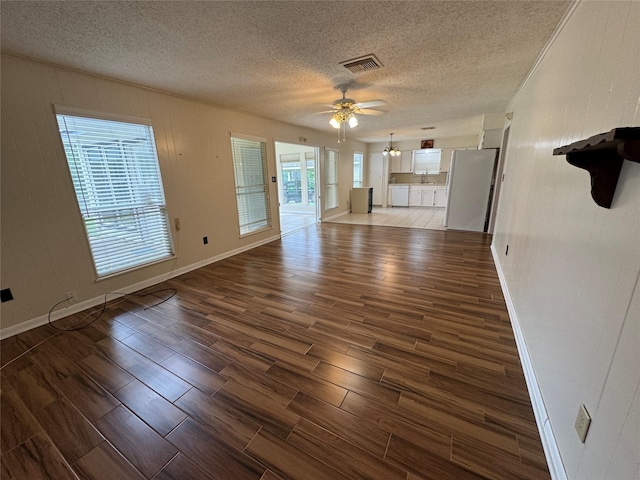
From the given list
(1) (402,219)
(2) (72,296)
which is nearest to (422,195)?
(1) (402,219)

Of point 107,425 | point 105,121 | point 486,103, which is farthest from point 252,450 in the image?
point 486,103

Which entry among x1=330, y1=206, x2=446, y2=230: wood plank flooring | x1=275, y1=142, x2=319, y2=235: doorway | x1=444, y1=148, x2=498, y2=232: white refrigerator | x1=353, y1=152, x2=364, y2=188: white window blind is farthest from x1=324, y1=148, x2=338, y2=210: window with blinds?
x1=444, y1=148, x2=498, y2=232: white refrigerator

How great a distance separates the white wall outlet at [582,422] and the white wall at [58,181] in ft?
13.0

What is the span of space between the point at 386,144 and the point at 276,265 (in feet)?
25.2

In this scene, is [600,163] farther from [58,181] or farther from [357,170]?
[357,170]

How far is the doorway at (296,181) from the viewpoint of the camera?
27.6 feet

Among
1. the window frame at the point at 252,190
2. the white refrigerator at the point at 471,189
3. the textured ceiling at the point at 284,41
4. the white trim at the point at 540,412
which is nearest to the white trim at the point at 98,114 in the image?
the textured ceiling at the point at 284,41

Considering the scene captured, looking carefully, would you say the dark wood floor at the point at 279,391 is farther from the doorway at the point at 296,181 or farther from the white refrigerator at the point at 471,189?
the doorway at the point at 296,181

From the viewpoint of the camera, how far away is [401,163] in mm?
9805

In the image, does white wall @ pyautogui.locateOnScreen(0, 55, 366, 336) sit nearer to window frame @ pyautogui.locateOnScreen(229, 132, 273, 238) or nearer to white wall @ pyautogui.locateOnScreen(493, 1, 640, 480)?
window frame @ pyautogui.locateOnScreen(229, 132, 273, 238)

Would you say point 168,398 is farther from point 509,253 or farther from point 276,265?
point 509,253

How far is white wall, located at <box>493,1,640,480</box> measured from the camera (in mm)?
812

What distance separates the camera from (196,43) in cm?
207

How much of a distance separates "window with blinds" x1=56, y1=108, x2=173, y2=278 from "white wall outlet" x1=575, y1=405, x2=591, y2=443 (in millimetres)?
3982
